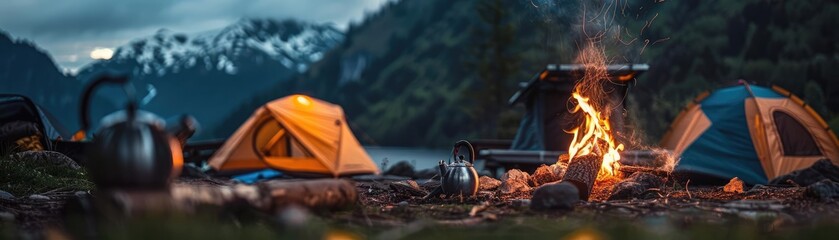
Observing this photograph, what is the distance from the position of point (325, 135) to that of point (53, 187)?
977 cm

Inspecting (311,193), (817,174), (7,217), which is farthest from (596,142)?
(7,217)

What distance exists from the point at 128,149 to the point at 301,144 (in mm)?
13578

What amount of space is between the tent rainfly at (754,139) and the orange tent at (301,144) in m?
7.78

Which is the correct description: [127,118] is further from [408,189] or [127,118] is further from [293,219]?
[408,189]

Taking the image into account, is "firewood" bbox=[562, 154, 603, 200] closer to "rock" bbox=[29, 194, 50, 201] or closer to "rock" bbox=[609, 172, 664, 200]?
"rock" bbox=[609, 172, 664, 200]

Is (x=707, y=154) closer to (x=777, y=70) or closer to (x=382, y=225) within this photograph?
(x=382, y=225)

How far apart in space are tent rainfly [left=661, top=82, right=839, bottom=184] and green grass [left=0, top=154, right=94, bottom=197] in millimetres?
9306

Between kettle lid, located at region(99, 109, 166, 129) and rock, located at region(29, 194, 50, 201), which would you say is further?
rock, located at region(29, 194, 50, 201)

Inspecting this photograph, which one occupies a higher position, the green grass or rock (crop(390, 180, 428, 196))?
the green grass

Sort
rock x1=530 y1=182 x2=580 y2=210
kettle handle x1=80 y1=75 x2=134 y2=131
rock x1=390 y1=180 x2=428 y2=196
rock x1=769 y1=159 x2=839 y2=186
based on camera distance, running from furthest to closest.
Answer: rock x1=769 y1=159 x2=839 y2=186, rock x1=390 y1=180 x2=428 y2=196, rock x1=530 y1=182 x2=580 y2=210, kettle handle x1=80 y1=75 x2=134 y2=131

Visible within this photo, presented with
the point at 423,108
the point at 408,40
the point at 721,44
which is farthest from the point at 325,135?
the point at 408,40

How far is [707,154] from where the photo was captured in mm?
14773

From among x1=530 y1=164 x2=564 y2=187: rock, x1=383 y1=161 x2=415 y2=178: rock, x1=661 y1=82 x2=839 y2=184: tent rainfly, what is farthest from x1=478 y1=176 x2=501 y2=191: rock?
x1=383 y1=161 x2=415 y2=178: rock

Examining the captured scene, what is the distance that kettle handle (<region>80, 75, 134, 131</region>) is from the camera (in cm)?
527
